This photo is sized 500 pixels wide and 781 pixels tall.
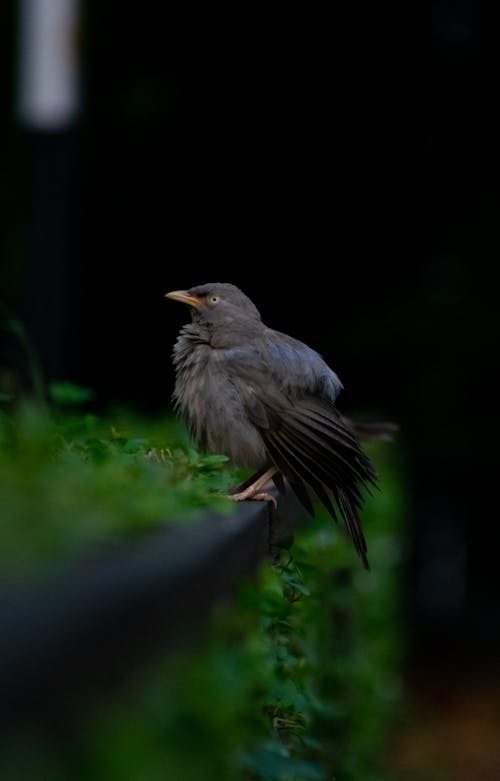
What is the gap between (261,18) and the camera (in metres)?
14.1

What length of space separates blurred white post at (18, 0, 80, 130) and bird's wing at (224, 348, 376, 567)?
4.77m

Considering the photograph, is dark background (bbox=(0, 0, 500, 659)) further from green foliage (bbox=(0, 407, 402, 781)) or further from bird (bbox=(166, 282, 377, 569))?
bird (bbox=(166, 282, 377, 569))

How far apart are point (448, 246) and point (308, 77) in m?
1.92

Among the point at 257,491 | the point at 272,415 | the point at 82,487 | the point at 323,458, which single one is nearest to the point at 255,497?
the point at 257,491

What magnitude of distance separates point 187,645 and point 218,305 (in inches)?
144

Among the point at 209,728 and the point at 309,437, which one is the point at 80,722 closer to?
the point at 209,728

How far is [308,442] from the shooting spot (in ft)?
16.9

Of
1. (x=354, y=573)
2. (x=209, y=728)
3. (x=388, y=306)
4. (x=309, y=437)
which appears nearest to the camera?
(x=209, y=728)

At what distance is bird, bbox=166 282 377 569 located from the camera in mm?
5051

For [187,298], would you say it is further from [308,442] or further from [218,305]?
[308,442]

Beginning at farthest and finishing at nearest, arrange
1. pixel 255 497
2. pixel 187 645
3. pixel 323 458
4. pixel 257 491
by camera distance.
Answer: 1. pixel 323 458
2. pixel 257 491
3. pixel 255 497
4. pixel 187 645

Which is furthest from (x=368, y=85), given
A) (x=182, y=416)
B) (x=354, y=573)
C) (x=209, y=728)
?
(x=209, y=728)

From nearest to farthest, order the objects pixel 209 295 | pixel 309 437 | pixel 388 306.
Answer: pixel 309 437, pixel 209 295, pixel 388 306

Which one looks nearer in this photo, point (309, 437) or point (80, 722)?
point (80, 722)
